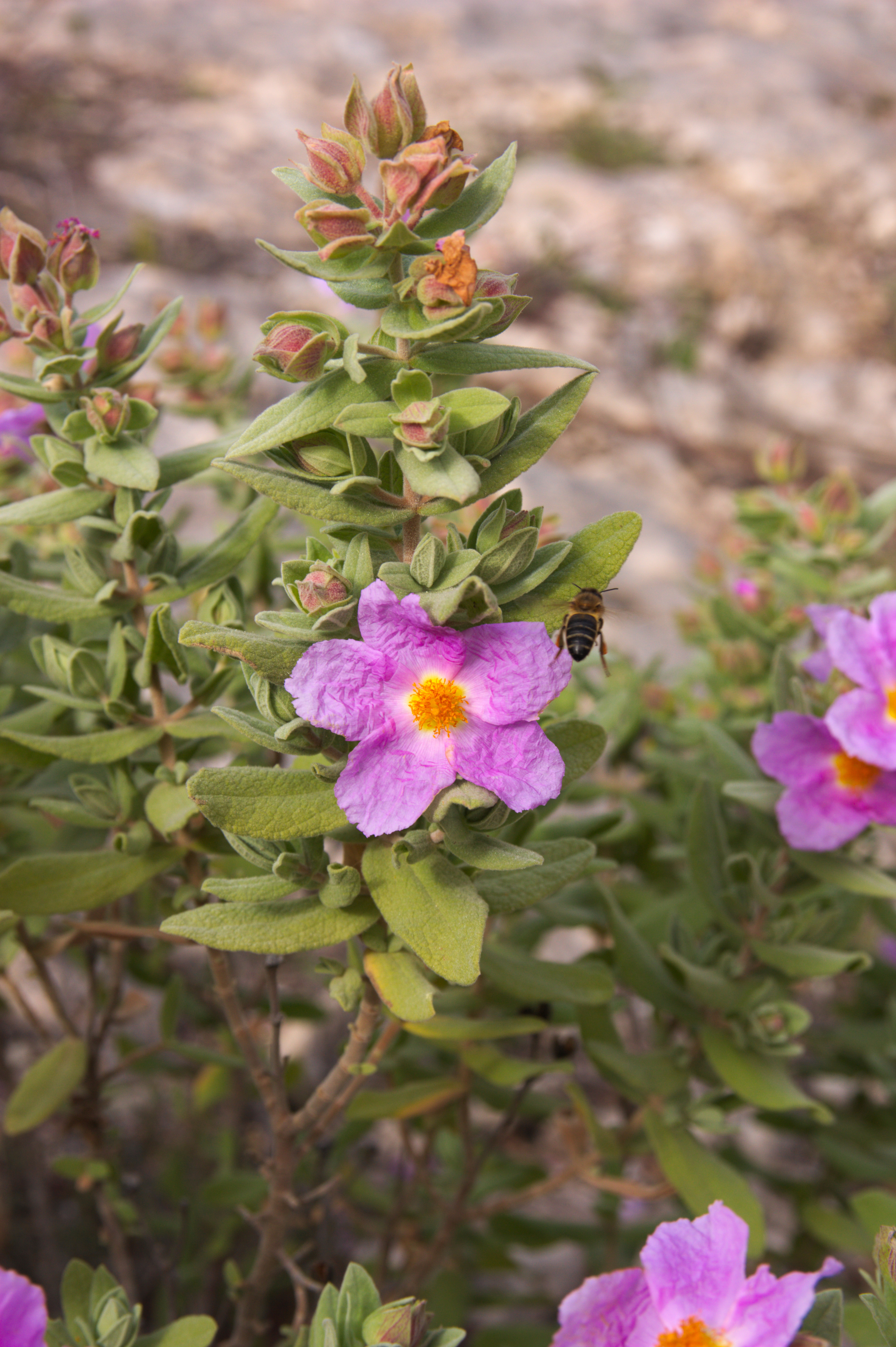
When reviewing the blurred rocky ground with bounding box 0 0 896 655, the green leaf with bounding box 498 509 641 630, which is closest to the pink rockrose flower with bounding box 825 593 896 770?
the green leaf with bounding box 498 509 641 630

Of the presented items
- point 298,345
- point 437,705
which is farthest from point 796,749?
point 298,345

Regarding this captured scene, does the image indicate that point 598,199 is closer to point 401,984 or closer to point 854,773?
point 854,773

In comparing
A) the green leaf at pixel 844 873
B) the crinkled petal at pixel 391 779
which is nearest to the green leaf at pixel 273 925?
the crinkled petal at pixel 391 779

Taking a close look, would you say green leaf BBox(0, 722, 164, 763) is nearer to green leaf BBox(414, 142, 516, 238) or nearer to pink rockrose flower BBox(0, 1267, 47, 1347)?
pink rockrose flower BBox(0, 1267, 47, 1347)

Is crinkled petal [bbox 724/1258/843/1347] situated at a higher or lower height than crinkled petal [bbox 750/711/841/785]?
lower

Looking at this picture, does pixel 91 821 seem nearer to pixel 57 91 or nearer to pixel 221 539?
pixel 221 539

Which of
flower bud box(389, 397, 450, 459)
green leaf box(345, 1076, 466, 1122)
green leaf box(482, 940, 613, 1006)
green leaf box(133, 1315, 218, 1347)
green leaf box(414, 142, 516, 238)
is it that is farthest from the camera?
green leaf box(345, 1076, 466, 1122)
